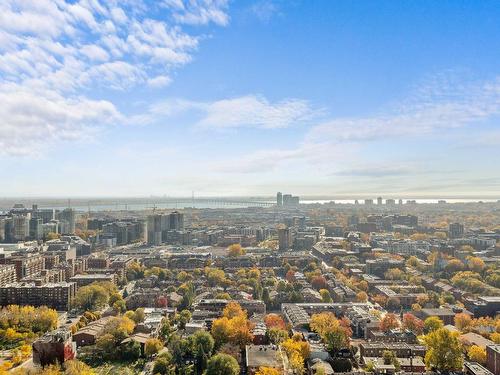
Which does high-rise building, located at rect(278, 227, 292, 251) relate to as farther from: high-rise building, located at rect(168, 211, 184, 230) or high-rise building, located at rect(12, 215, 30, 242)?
high-rise building, located at rect(12, 215, 30, 242)

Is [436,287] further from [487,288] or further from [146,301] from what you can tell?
[146,301]

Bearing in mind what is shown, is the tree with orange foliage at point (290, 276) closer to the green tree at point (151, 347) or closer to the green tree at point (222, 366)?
the green tree at point (151, 347)

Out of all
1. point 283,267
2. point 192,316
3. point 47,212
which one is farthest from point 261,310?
point 47,212

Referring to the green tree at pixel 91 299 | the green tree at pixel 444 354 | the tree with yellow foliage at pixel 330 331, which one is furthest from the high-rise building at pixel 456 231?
the green tree at pixel 91 299

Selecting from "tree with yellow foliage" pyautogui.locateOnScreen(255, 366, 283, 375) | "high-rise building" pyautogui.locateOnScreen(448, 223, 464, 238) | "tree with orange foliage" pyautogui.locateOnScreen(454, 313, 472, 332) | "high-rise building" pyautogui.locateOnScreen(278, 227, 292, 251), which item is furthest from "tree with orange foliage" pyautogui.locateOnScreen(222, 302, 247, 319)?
"high-rise building" pyautogui.locateOnScreen(448, 223, 464, 238)

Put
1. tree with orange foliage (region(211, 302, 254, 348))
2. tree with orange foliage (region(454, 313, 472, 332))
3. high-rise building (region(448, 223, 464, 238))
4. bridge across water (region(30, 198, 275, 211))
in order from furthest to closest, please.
A: 1. bridge across water (region(30, 198, 275, 211))
2. high-rise building (region(448, 223, 464, 238))
3. tree with orange foliage (region(454, 313, 472, 332))
4. tree with orange foliage (region(211, 302, 254, 348))

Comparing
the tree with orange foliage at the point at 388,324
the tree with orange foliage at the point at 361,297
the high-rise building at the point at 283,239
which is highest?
the high-rise building at the point at 283,239
